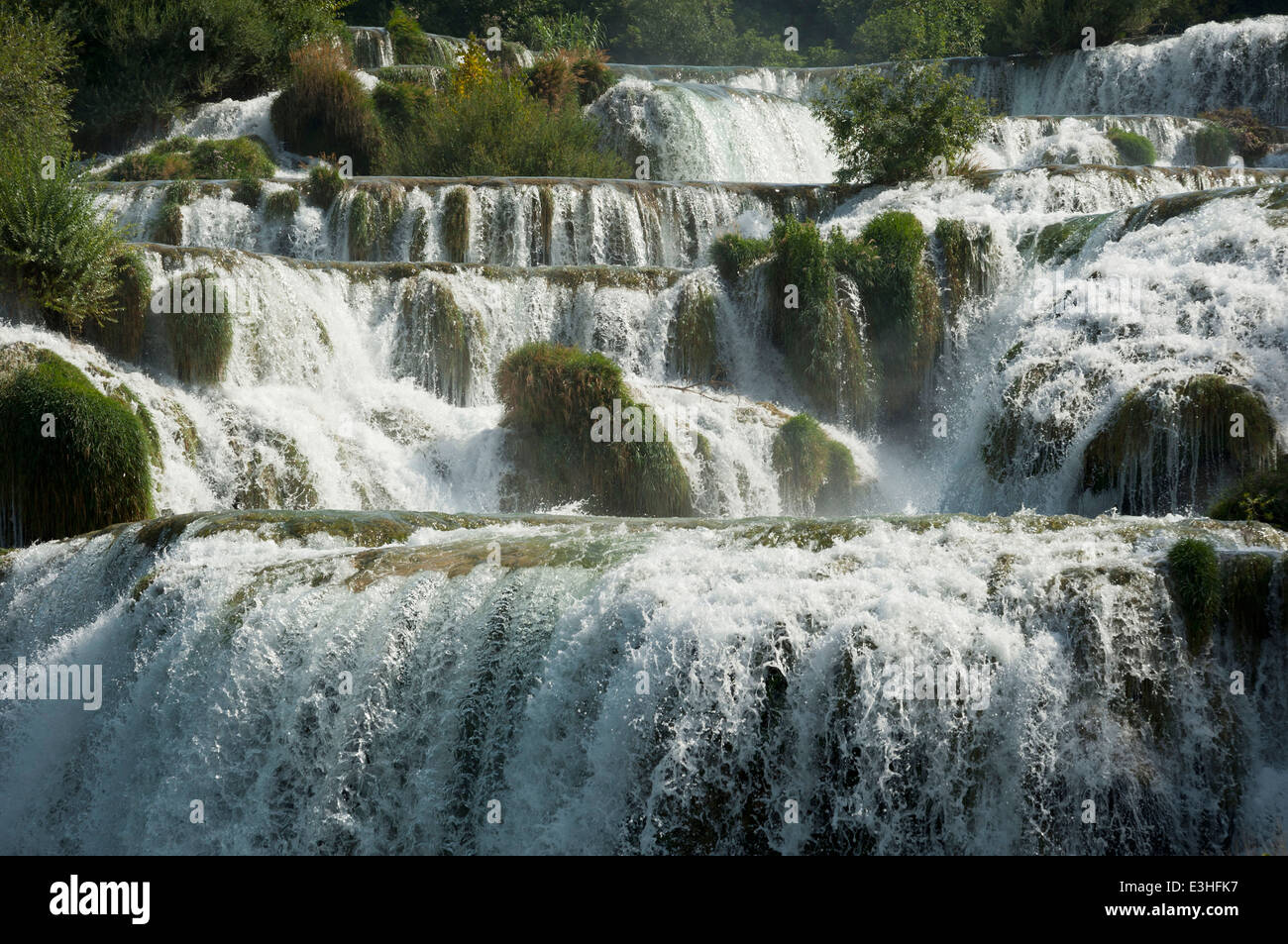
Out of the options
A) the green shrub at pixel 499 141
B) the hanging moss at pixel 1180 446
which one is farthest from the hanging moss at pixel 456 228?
the hanging moss at pixel 1180 446

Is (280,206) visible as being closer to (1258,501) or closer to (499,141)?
(499,141)

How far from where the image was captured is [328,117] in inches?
848

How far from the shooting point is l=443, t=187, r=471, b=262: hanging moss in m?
16.1

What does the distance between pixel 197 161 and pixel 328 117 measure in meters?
2.63

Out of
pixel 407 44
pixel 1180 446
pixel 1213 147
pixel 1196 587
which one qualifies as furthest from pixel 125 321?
pixel 1213 147

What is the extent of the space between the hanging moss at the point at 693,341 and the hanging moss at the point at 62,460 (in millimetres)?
5740

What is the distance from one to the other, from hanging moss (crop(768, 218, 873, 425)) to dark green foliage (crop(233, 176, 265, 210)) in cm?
686

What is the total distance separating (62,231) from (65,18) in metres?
12.0

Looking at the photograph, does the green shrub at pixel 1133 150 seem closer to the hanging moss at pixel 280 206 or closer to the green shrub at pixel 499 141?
the green shrub at pixel 499 141

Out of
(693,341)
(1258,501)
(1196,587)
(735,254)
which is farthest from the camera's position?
(735,254)

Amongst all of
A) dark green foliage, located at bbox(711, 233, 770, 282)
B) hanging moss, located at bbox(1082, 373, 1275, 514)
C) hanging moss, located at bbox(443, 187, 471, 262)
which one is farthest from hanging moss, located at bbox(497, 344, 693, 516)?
hanging moss, located at bbox(443, 187, 471, 262)

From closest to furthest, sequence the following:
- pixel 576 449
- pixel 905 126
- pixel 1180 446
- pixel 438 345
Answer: pixel 1180 446
pixel 576 449
pixel 438 345
pixel 905 126
